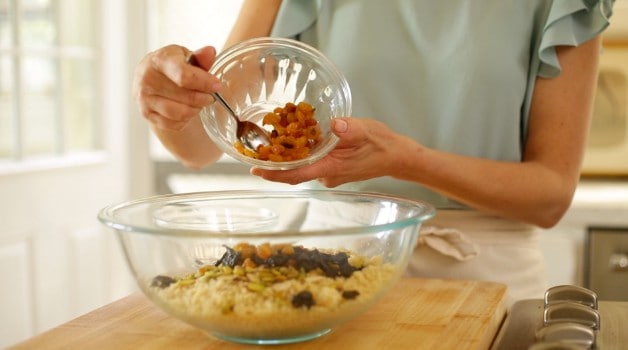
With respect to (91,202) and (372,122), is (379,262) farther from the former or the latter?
(91,202)

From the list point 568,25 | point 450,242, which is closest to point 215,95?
point 450,242

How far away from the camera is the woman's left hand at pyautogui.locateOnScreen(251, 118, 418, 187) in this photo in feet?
3.72

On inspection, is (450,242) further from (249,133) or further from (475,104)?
(249,133)

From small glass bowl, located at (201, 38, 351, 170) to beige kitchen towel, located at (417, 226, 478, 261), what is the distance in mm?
241

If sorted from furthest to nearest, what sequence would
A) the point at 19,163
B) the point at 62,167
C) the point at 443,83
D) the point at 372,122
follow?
the point at 62,167 → the point at 19,163 → the point at 443,83 → the point at 372,122

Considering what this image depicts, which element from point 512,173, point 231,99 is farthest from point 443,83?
point 231,99

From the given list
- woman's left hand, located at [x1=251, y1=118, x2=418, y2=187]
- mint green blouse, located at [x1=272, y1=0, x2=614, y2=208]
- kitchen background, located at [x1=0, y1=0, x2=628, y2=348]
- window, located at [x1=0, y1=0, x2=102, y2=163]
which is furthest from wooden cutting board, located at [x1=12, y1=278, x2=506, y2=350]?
window, located at [x1=0, y1=0, x2=102, y2=163]

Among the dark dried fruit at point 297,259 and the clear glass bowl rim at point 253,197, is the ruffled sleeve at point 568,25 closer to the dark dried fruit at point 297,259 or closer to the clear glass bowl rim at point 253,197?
the clear glass bowl rim at point 253,197

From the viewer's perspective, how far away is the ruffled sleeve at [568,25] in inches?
51.9

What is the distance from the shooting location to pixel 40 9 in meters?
2.53

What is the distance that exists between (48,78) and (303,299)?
198 centimetres

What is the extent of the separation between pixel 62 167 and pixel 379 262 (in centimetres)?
187

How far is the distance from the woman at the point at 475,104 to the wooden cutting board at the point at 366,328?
257 mm

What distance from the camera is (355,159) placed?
3.93ft
